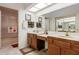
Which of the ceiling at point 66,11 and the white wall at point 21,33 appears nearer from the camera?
the ceiling at point 66,11

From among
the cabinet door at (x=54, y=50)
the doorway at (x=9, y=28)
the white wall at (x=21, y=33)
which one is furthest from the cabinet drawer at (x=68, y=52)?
the doorway at (x=9, y=28)

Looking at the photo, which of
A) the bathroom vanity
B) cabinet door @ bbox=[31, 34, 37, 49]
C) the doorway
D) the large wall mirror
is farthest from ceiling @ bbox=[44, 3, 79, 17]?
the doorway

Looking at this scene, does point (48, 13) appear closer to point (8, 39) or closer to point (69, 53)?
point (69, 53)

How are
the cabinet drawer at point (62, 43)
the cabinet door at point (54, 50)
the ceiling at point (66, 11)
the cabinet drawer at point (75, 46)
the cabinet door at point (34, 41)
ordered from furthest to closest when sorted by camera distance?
the cabinet door at point (34, 41), the ceiling at point (66, 11), the cabinet door at point (54, 50), the cabinet drawer at point (62, 43), the cabinet drawer at point (75, 46)

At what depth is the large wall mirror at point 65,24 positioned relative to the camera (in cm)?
198

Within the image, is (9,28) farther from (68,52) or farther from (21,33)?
(68,52)

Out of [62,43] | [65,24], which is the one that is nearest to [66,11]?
[65,24]

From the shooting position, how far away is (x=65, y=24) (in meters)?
2.15

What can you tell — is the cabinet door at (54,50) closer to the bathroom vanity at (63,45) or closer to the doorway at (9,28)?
the bathroom vanity at (63,45)

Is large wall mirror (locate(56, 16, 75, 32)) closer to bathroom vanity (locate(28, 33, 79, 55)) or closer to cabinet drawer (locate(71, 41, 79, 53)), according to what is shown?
bathroom vanity (locate(28, 33, 79, 55))

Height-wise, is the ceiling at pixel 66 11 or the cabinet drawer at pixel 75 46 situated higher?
the ceiling at pixel 66 11

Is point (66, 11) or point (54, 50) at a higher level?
point (66, 11)

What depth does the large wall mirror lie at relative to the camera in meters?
1.98

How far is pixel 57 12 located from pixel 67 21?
1.43ft
